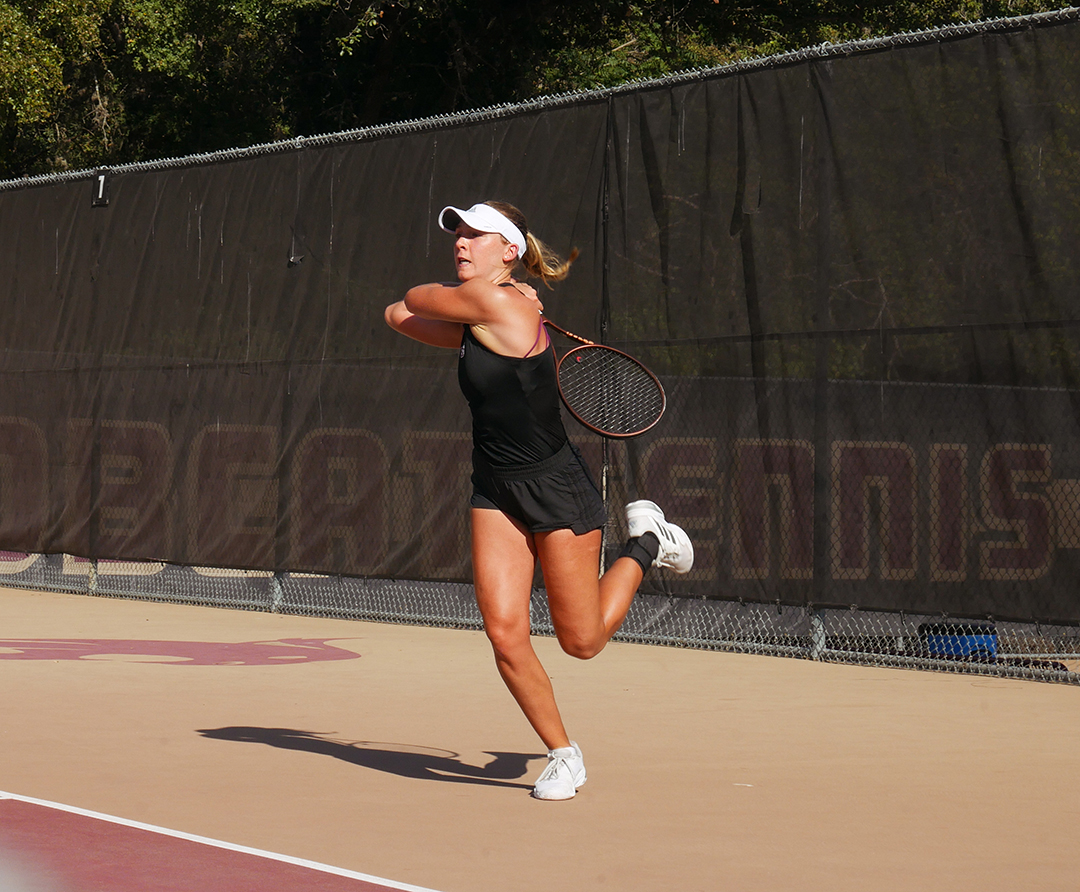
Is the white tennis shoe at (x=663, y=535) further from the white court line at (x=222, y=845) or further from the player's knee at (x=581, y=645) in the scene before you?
the white court line at (x=222, y=845)

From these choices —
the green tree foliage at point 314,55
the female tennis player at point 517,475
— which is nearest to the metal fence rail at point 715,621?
the female tennis player at point 517,475

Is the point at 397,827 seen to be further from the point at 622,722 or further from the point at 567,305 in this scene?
the point at 567,305

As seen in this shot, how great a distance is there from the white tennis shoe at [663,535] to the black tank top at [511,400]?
0.60m

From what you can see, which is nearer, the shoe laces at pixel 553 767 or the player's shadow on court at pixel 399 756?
the shoe laces at pixel 553 767

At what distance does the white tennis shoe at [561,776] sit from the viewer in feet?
15.4

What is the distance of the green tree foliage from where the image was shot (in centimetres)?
2014

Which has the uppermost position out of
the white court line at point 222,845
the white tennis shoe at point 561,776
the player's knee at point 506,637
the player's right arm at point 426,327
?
the player's right arm at point 426,327

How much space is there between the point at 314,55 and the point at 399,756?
692 inches

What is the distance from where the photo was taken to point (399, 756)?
5555mm

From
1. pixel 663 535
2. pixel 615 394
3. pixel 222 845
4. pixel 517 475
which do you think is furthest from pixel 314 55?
pixel 222 845

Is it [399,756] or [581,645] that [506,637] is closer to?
[581,645]

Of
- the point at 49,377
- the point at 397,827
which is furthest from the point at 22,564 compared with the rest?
the point at 397,827

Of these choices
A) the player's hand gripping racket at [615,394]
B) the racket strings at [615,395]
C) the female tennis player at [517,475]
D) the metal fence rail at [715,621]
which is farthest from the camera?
the metal fence rail at [715,621]

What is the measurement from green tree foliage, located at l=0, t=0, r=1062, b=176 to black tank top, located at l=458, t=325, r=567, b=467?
594 inches
